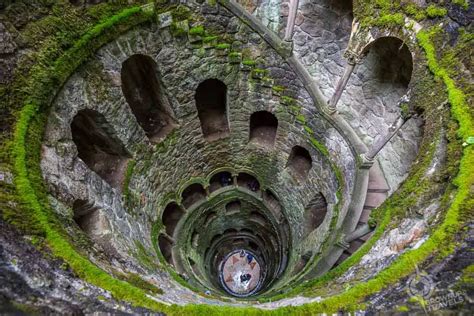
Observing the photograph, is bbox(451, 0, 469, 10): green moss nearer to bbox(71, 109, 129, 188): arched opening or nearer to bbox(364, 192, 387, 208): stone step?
bbox(364, 192, 387, 208): stone step

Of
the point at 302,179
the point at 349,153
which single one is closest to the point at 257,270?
the point at 302,179

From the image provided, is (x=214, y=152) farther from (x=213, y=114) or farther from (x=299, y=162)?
(x=299, y=162)

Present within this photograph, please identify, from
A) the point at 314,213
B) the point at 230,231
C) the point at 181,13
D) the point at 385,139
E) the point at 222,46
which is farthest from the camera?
the point at 230,231

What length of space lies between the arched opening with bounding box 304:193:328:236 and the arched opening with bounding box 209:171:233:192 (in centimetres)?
368

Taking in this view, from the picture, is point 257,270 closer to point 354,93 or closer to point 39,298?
point 354,93

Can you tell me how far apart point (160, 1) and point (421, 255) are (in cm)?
733

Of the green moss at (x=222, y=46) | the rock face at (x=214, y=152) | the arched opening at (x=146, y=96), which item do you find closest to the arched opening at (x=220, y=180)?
the rock face at (x=214, y=152)

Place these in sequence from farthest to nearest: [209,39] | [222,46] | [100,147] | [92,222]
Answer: [222,46] < [209,39] < [100,147] < [92,222]

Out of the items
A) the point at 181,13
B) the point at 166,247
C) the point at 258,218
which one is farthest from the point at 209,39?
the point at 258,218

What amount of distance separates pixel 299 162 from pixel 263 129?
6.10 feet

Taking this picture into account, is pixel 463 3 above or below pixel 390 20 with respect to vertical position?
below

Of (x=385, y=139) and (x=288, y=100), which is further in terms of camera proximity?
(x=288, y=100)

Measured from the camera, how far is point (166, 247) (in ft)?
36.2

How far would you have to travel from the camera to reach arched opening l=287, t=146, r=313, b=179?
428 inches
